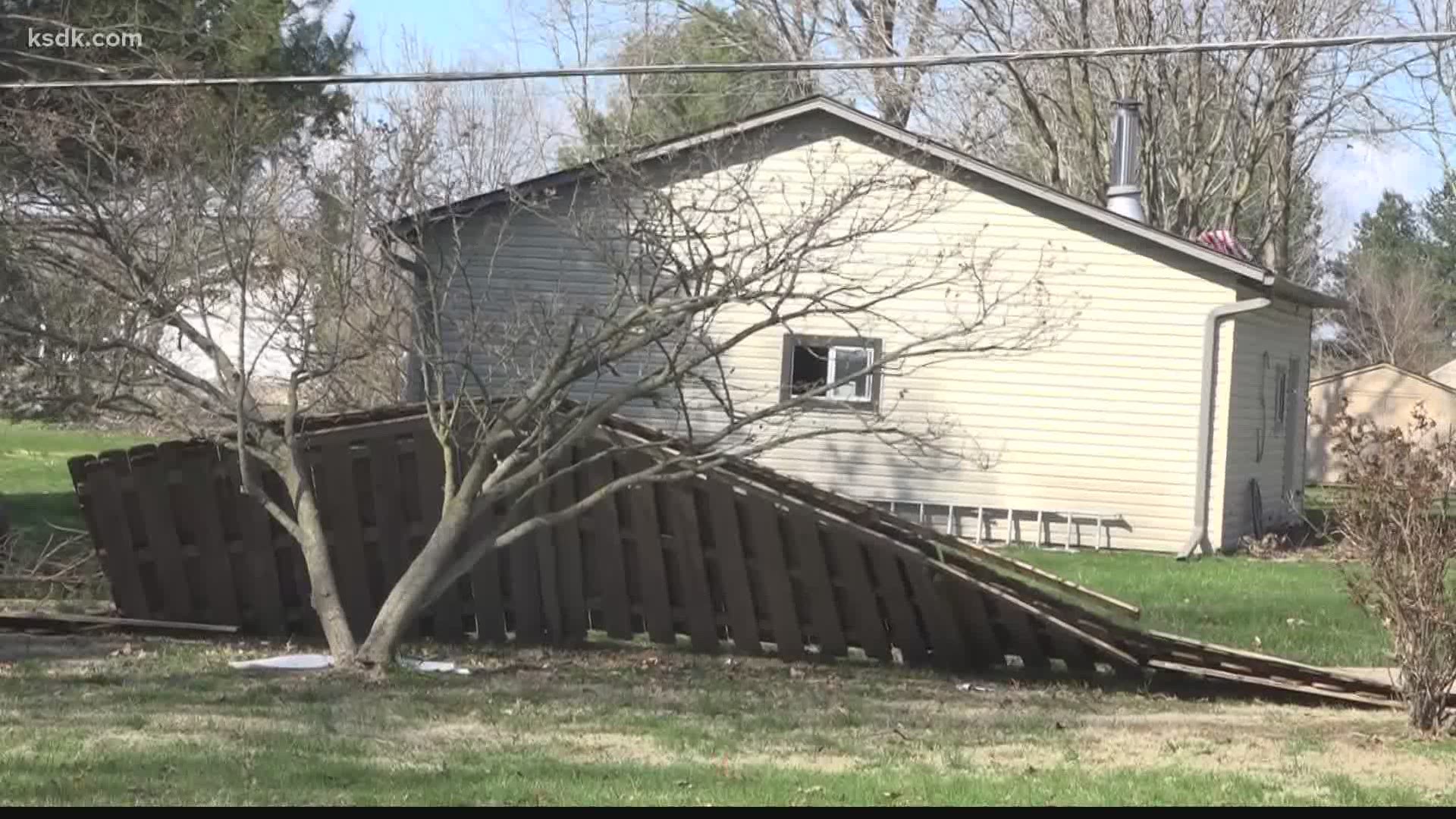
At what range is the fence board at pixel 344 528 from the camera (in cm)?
1127

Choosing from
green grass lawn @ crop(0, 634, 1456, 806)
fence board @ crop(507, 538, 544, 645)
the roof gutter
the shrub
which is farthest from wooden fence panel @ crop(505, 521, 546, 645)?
the roof gutter

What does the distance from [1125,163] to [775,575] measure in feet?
43.8

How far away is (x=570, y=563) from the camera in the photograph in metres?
11.6

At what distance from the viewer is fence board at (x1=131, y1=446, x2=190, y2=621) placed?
11.2 meters

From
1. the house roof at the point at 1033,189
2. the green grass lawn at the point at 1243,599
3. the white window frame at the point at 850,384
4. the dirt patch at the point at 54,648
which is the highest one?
the house roof at the point at 1033,189

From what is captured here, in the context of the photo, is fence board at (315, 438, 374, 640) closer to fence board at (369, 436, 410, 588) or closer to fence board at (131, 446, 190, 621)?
fence board at (369, 436, 410, 588)

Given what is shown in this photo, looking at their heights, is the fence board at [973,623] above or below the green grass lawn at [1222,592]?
above

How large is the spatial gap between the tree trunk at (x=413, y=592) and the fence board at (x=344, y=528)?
1462 millimetres

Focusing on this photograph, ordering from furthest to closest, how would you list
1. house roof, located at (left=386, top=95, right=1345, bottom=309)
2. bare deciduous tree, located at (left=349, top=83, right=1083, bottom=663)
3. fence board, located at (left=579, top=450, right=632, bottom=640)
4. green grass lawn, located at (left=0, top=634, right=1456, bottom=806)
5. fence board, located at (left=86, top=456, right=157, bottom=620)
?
house roof, located at (left=386, top=95, right=1345, bottom=309)
fence board, located at (left=579, top=450, right=632, bottom=640)
fence board, located at (left=86, top=456, right=157, bottom=620)
bare deciduous tree, located at (left=349, top=83, right=1083, bottom=663)
green grass lawn, located at (left=0, top=634, right=1456, bottom=806)

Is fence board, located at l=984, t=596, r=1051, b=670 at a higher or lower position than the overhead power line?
lower

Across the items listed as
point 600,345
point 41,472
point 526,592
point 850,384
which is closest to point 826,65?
point 600,345

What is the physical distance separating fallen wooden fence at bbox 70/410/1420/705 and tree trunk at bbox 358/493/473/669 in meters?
1.40

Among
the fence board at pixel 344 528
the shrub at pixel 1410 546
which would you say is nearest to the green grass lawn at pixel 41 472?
the fence board at pixel 344 528

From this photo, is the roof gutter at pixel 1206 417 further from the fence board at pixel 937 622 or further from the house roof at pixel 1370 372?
the house roof at pixel 1370 372
